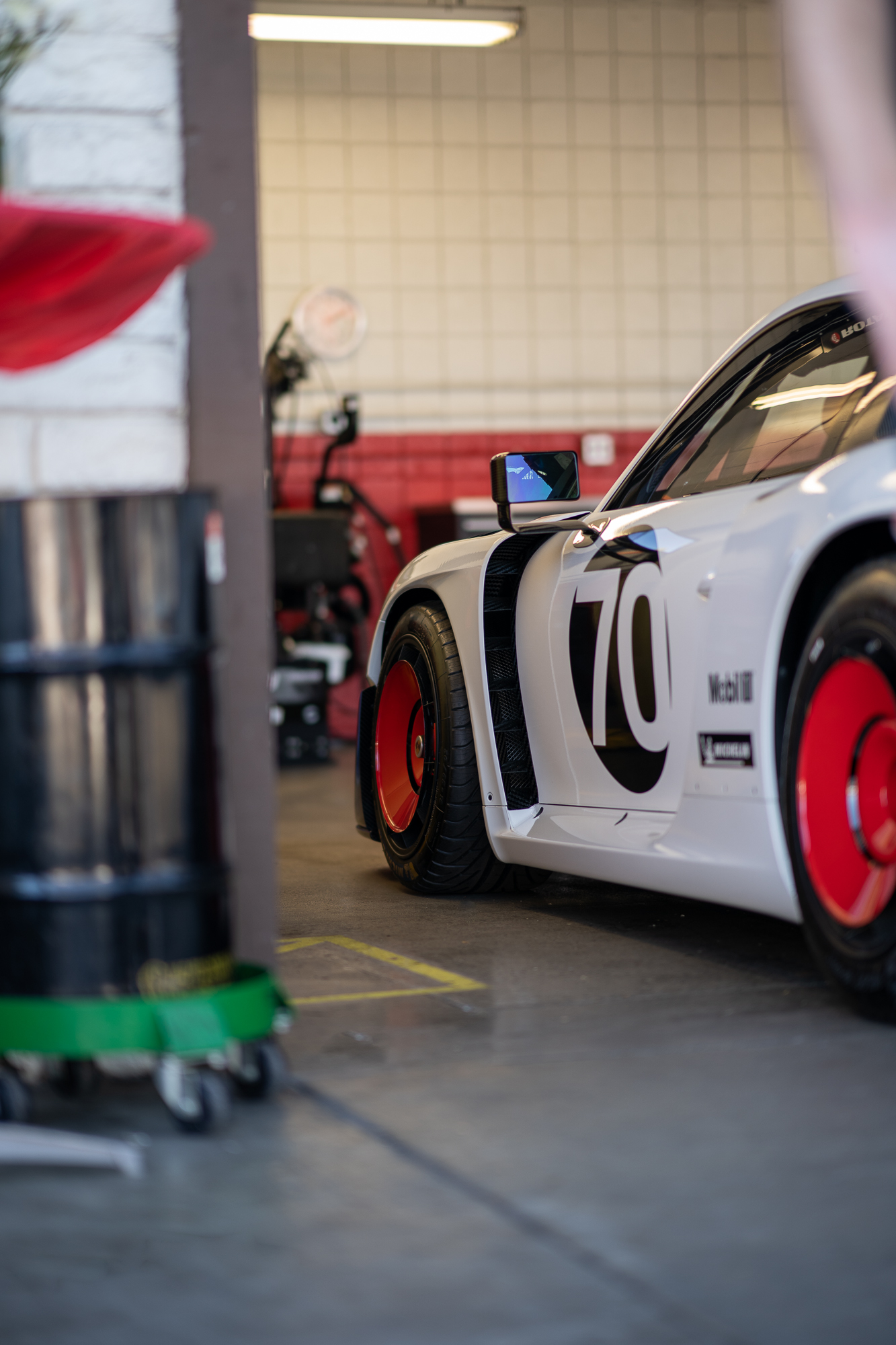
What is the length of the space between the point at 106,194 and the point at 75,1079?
1.36 m

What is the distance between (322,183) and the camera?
412 inches

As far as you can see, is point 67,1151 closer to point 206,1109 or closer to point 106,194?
point 206,1109

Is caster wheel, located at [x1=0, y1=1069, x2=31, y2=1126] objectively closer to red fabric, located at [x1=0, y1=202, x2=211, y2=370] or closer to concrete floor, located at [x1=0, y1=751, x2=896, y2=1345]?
concrete floor, located at [x1=0, y1=751, x2=896, y2=1345]

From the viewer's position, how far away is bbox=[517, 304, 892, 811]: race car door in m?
2.95

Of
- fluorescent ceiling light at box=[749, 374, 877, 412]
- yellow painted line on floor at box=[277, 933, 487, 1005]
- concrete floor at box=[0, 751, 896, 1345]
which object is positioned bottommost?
yellow painted line on floor at box=[277, 933, 487, 1005]

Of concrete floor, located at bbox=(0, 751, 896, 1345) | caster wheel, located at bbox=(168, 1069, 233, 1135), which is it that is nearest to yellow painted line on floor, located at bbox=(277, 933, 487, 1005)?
concrete floor, located at bbox=(0, 751, 896, 1345)

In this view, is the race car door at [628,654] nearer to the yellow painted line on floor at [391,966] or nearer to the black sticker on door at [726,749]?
the black sticker on door at [726,749]

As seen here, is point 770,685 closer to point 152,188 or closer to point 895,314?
point 152,188

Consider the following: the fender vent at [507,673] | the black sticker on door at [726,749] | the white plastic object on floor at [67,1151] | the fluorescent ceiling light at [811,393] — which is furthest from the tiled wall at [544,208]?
the white plastic object on floor at [67,1151]

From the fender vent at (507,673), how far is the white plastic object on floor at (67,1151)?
189cm

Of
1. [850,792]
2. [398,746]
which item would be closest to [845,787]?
[850,792]

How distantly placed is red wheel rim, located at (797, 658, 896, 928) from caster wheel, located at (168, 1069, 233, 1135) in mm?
1023

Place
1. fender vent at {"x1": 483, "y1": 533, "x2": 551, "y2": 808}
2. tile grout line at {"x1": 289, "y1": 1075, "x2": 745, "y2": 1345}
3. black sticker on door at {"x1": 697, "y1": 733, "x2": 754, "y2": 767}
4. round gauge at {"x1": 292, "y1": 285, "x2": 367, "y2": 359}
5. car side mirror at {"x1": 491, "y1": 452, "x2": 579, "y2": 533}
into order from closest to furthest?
1. tile grout line at {"x1": 289, "y1": 1075, "x2": 745, "y2": 1345}
2. black sticker on door at {"x1": 697, "y1": 733, "x2": 754, "y2": 767}
3. car side mirror at {"x1": 491, "y1": 452, "x2": 579, "y2": 533}
4. fender vent at {"x1": 483, "y1": 533, "x2": 551, "y2": 808}
5. round gauge at {"x1": 292, "y1": 285, "x2": 367, "y2": 359}

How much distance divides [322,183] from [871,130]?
973 centimetres
